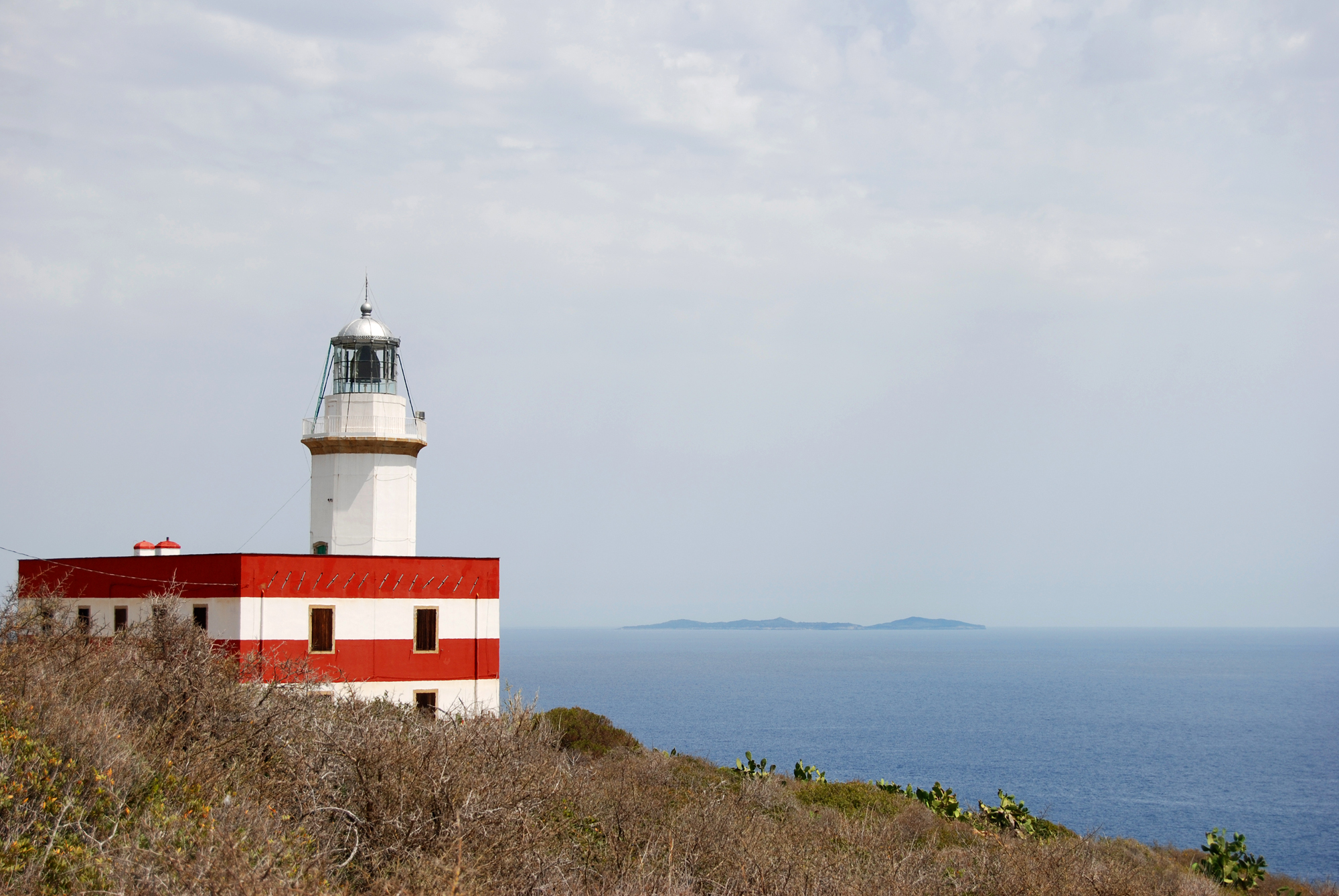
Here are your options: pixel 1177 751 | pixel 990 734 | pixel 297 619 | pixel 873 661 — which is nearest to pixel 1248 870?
pixel 297 619

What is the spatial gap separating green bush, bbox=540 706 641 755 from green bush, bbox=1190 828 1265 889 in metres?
13.7

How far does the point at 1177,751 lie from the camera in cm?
6981

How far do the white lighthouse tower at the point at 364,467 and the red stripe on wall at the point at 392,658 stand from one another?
9.73 feet

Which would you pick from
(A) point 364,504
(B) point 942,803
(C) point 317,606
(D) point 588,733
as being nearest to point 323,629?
(C) point 317,606

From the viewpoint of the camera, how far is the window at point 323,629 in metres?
20.9

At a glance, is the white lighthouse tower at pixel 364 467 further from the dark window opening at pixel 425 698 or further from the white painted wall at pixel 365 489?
the dark window opening at pixel 425 698

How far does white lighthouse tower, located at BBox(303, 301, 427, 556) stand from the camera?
23969 mm

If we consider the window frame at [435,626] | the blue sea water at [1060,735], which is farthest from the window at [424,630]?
the blue sea water at [1060,735]

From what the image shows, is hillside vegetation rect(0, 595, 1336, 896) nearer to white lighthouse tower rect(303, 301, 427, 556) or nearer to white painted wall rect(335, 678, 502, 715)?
white painted wall rect(335, 678, 502, 715)

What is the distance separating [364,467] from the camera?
24.3 m

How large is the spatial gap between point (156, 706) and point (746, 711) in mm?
85983

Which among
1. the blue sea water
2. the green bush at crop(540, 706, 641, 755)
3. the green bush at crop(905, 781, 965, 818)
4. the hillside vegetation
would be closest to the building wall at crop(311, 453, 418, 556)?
the green bush at crop(540, 706, 641, 755)

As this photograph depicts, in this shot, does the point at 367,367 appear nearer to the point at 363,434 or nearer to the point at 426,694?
the point at 363,434

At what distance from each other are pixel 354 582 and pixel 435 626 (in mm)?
1970
